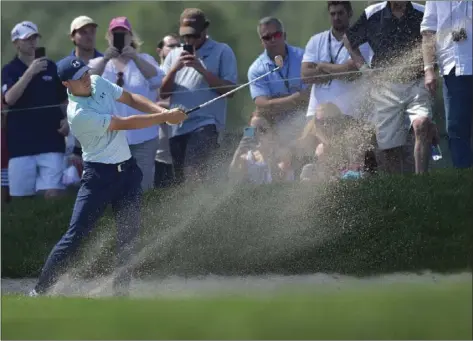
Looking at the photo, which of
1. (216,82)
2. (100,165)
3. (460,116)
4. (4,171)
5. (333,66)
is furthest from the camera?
(4,171)

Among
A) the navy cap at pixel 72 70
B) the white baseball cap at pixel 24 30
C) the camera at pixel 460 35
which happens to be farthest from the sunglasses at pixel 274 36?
the white baseball cap at pixel 24 30

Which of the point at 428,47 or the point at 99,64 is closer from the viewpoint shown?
the point at 428,47

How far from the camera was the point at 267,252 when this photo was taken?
9.30 metres

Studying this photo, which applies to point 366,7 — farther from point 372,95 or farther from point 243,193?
point 243,193

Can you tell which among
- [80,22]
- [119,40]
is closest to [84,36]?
[80,22]

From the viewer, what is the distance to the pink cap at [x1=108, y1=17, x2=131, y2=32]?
10.6 metres

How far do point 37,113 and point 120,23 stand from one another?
1.40 metres

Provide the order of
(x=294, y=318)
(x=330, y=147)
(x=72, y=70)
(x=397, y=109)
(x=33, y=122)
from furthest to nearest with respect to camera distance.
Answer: (x=33, y=122) → (x=330, y=147) → (x=397, y=109) → (x=72, y=70) → (x=294, y=318)

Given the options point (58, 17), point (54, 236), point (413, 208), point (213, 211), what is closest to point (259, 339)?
point (413, 208)

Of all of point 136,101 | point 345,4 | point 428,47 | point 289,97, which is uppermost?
point 345,4

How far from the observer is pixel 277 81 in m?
9.80

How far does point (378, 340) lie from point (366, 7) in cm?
612

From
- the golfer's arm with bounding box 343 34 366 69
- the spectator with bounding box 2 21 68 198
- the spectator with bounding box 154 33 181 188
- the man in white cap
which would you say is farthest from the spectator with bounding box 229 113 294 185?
the spectator with bounding box 2 21 68 198

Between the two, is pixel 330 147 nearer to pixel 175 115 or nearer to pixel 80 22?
pixel 175 115
